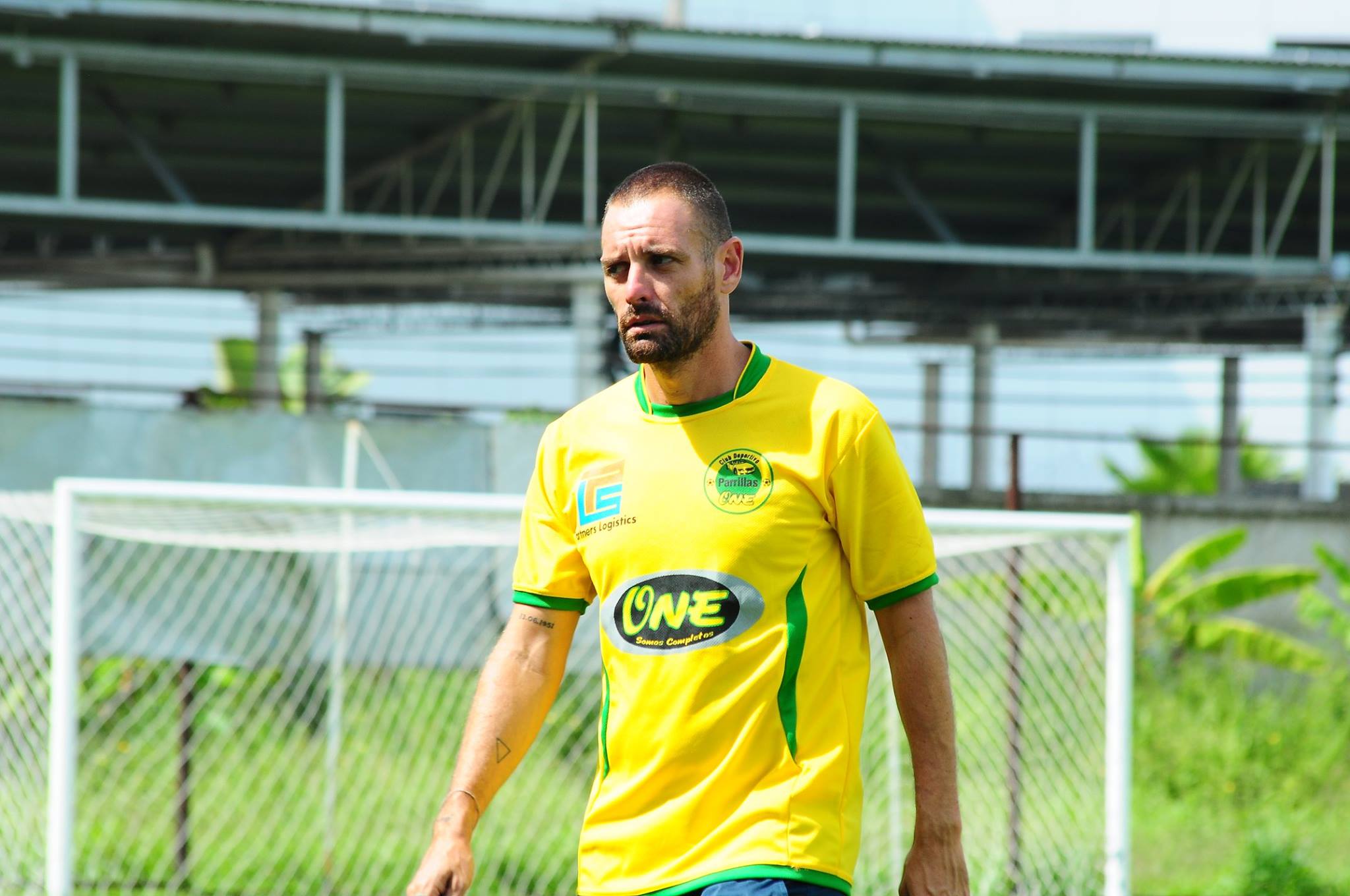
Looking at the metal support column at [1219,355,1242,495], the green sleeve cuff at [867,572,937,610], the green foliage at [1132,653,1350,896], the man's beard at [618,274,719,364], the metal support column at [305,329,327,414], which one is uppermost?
the metal support column at [1219,355,1242,495]

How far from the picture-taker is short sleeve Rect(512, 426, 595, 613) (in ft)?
9.42

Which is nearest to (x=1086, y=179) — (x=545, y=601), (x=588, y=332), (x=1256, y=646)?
(x=1256, y=646)

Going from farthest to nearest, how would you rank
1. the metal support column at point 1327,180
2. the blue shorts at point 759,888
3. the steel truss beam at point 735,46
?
the metal support column at point 1327,180 → the steel truss beam at point 735,46 → the blue shorts at point 759,888

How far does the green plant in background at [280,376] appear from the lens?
14219 millimetres

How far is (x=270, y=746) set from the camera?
330 inches

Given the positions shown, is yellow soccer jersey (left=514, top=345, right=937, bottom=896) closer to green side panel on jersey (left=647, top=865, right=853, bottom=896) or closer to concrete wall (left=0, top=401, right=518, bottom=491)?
green side panel on jersey (left=647, top=865, right=853, bottom=896)

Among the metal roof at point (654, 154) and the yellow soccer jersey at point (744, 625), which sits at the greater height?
the metal roof at point (654, 154)

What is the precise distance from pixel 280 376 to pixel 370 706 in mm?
12042

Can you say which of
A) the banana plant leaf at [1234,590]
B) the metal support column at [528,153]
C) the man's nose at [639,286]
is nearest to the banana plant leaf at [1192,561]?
the banana plant leaf at [1234,590]

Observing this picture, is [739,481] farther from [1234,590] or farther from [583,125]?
[583,125]

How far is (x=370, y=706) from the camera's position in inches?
317

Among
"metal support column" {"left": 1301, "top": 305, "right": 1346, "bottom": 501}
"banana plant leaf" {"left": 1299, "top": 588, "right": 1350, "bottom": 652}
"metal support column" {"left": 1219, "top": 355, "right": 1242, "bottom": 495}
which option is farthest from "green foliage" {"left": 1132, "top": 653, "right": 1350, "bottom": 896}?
"metal support column" {"left": 1219, "top": 355, "right": 1242, "bottom": 495}

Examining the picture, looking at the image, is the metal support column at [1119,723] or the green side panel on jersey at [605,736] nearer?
the green side panel on jersey at [605,736]

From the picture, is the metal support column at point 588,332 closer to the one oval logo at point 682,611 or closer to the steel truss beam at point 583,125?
the steel truss beam at point 583,125
